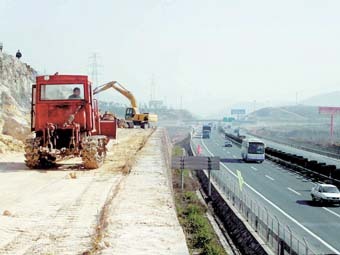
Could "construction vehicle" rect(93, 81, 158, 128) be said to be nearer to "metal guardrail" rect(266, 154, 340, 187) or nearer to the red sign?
"metal guardrail" rect(266, 154, 340, 187)

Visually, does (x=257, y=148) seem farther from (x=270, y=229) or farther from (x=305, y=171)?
(x=270, y=229)

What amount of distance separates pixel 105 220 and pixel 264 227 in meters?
8.40

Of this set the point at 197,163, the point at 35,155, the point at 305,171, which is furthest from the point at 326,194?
the point at 35,155

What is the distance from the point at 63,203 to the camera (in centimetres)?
1355

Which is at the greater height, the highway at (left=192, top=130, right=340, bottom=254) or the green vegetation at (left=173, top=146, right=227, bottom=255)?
the green vegetation at (left=173, top=146, right=227, bottom=255)

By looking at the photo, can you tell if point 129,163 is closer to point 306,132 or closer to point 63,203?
point 63,203

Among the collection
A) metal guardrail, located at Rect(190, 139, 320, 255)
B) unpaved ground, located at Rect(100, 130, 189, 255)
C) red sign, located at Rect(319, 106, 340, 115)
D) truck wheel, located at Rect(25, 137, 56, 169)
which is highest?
red sign, located at Rect(319, 106, 340, 115)

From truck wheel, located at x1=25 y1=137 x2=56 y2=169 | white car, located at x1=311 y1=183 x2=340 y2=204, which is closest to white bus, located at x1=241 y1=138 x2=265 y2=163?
white car, located at x1=311 y1=183 x2=340 y2=204

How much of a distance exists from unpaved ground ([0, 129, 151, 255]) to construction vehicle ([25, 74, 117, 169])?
631mm

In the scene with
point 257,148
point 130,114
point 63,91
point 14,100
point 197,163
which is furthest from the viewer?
point 130,114

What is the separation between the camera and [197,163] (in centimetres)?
3622

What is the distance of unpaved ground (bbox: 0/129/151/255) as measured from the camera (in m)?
9.66

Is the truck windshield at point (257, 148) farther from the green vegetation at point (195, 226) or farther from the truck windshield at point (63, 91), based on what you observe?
the truck windshield at point (63, 91)

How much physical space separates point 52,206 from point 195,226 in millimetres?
9995
